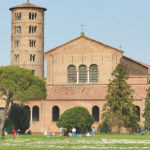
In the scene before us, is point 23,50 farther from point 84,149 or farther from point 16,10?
point 84,149

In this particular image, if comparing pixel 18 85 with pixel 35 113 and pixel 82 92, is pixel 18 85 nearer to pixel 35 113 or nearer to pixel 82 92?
pixel 35 113

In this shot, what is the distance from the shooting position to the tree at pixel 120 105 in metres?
69.2

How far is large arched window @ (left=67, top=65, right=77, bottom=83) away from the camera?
3166 inches

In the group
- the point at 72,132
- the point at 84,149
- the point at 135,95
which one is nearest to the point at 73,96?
the point at 135,95

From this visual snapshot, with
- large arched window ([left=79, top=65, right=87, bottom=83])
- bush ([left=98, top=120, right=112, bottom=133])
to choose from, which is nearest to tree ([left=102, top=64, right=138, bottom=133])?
bush ([left=98, top=120, right=112, bottom=133])

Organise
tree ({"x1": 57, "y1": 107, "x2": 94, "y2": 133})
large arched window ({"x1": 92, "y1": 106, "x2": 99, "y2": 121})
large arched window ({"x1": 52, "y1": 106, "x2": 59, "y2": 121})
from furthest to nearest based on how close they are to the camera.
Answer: large arched window ({"x1": 52, "y1": 106, "x2": 59, "y2": 121}), large arched window ({"x1": 92, "y1": 106, "x2": 99, "y2": 121}), tree ({"x1": 57, "y1": 107, "x2": 94, "y2": 133})

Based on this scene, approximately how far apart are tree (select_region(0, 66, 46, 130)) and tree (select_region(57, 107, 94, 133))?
5.25 metres

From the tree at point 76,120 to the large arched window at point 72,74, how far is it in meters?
12.4

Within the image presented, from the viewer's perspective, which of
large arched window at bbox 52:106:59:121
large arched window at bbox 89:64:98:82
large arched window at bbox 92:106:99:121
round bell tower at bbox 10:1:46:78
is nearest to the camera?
large arched window at bbox 92:106:99:121

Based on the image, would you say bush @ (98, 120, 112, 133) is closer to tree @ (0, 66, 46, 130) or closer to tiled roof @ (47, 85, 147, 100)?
tiled roof @ (47, 85, 147, 100)

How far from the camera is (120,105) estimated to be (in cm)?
6994

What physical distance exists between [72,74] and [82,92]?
3.57 meters

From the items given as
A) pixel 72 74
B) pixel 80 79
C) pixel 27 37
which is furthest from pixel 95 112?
pixel 27 37

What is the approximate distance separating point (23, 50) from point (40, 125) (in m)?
20.5
